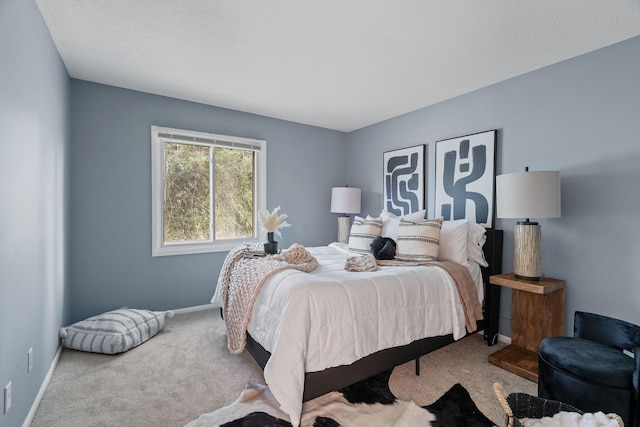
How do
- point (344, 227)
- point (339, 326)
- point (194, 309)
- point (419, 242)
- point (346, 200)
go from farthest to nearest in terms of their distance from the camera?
point (344, 227) → point (346, 200) → point (194, 309) → point (419, 242) → point (339, 326)

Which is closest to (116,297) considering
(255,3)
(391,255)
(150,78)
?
(150,78)

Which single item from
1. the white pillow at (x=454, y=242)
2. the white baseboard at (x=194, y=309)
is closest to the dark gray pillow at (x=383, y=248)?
the white pillow at (x=454, y=242)

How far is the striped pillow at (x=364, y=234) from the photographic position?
328 centimetres

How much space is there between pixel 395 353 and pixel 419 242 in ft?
3.54

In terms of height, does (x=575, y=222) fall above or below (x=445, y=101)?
below

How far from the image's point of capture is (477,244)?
291 centimetres

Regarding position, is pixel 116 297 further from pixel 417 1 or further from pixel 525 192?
pixel 525 192

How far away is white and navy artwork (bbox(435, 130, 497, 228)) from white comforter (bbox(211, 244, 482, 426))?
117 centimetres

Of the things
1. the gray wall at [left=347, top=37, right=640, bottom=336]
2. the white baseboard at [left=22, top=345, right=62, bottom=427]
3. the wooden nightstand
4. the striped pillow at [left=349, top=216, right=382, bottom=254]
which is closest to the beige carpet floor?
the white baseboard at [left=22, top=345, right=62, bottom=427]

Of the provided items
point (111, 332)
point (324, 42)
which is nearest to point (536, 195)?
point (324, 42)

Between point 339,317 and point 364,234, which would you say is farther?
Result: point 364,234

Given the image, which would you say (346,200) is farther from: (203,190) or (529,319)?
(529,319)

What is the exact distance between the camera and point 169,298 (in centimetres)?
358

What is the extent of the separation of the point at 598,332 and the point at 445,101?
2.68 m
